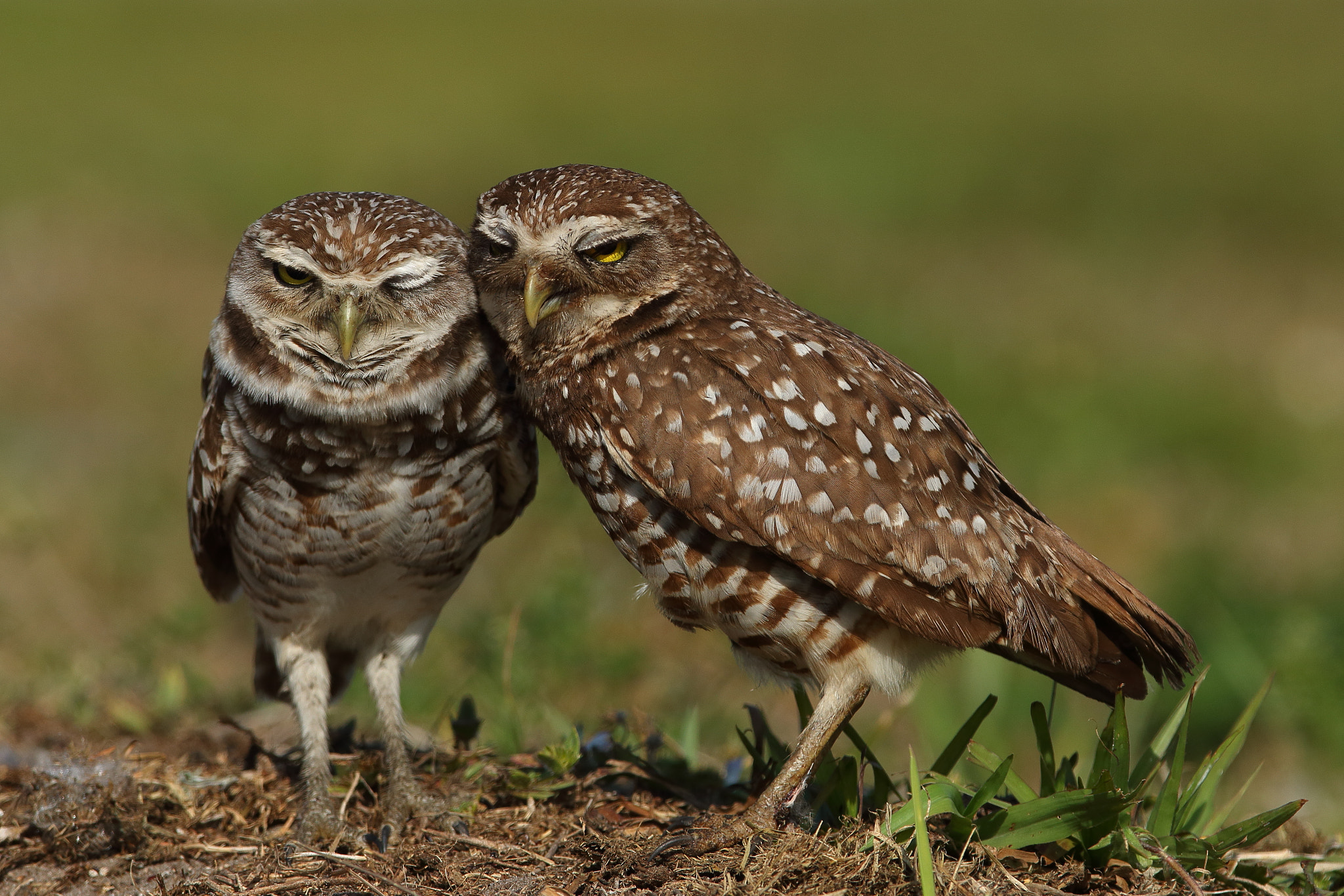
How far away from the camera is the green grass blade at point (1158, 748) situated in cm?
297

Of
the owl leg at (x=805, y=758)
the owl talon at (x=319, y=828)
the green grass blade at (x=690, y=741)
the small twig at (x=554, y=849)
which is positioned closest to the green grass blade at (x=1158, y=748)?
the owl leg at (x=805, y=758)

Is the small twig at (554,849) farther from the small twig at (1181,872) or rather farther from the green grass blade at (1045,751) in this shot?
the small twig at (1181,872)

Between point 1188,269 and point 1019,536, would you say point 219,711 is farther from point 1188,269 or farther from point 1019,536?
point 1188,269

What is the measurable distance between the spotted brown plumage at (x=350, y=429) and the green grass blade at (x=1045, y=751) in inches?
62.4

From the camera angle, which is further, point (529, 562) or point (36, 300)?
point (36, 300)

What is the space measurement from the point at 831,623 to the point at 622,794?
0.87m

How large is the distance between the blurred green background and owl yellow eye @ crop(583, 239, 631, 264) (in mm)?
1476

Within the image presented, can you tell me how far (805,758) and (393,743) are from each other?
4.12 feet

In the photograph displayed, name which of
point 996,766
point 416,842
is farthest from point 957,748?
point 416,842

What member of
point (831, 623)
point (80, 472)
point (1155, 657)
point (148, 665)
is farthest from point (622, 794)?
point (80, 472)

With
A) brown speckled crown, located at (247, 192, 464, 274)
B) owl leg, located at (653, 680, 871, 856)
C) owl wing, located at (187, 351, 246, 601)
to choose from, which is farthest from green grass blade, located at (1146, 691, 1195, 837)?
owl wing, located at (187, 351, 246, 601)

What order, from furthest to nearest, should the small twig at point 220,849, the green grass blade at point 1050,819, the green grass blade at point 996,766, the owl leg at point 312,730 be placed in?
1. the owl leg at point 312,730
2. the small twig at point 220,849
3. the green grass blade at point 996,766
4. the green grass blade at point 1050,819

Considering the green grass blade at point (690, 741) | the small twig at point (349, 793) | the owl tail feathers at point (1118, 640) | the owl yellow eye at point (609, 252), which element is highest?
the owl yellow eye at point (609, 252)

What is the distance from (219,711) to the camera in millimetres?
4438
